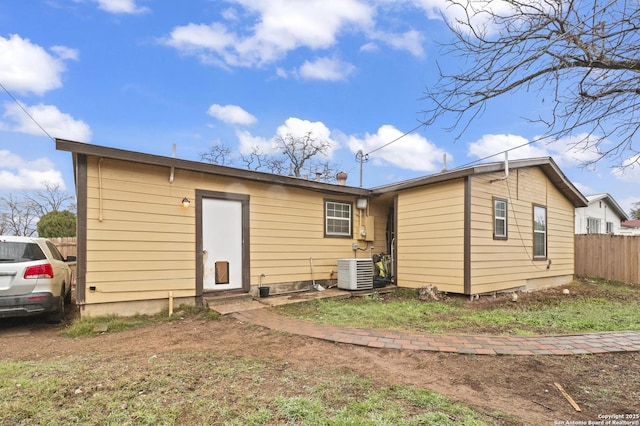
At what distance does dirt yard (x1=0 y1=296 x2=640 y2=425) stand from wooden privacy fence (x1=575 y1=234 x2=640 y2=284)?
34.2 ft

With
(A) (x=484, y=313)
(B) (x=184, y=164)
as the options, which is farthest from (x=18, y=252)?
(A) (x=484, y=313)

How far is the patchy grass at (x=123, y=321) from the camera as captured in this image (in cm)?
498

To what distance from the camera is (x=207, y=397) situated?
270 centimetres

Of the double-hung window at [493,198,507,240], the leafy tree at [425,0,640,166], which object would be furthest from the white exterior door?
the double-hung window at [493,198,507,240]

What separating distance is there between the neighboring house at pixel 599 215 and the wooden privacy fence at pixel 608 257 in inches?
230

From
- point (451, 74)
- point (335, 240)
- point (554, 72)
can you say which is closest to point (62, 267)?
point (335, 240)

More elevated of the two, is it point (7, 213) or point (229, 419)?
point (7, 213)

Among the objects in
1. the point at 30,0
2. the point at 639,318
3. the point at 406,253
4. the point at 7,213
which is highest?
the point at 30,0

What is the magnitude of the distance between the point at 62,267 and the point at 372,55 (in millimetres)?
8541

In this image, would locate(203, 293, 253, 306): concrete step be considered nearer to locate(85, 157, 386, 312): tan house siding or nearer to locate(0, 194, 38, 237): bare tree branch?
locate(85, 157, 386, 312): tan house siding

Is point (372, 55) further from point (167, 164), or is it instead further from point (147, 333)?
point (147, 333)

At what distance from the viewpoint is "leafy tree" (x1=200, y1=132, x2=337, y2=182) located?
915 inches

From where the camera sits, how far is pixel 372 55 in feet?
28.9

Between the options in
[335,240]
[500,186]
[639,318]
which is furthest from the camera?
[335,240]
